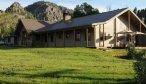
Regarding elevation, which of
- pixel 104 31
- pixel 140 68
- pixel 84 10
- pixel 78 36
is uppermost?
pixel 84 10

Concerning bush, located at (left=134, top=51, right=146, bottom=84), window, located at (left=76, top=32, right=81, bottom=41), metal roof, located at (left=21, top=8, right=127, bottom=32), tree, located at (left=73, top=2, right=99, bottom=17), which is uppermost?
tree, located at (left=73, top=2, right=99, bottom=17)

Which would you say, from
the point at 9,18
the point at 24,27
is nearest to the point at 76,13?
the point at 9,18

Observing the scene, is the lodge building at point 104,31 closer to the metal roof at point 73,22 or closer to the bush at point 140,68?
the metal roof at point 73,22

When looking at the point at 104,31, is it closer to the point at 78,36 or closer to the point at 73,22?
the point at 78,36

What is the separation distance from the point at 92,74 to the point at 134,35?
3206cm

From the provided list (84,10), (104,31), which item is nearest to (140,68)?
(104,31)

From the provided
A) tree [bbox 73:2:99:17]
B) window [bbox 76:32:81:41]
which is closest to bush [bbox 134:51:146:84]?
window [bbox 76:32:81:41]

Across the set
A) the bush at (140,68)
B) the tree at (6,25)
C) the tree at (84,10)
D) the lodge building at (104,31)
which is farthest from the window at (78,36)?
the tree at (6,25)

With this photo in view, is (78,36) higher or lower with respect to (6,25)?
lower

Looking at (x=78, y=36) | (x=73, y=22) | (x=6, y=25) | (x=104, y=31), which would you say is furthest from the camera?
(x=6, y=25)

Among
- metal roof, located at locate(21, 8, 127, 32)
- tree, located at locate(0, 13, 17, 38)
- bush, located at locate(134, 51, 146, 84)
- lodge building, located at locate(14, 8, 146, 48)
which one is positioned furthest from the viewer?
tree, located at locate(0, 13, 17, 38)

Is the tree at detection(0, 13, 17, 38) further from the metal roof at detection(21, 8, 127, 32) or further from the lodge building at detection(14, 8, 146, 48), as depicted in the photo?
the lodge building at detection(14, 8, 146, 48)

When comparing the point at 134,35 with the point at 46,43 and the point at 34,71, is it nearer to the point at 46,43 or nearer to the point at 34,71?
the point at 46,43

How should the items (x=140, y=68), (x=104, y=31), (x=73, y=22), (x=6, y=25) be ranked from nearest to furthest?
(x=140, y=68) < (x=104, y=31) < (x=73, y=22) < (x=6, y=25)
